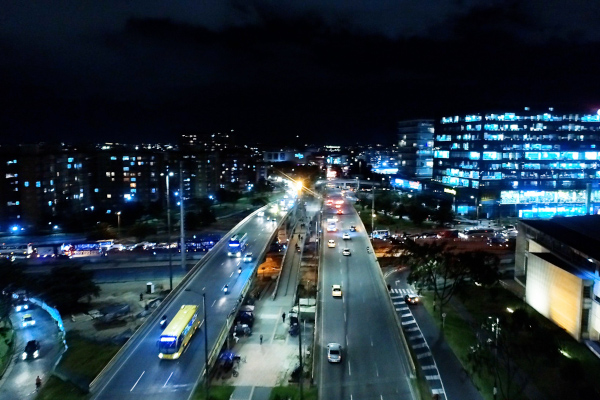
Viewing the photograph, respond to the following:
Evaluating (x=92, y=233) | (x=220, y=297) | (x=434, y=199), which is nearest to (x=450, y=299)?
(x=220, y=297)

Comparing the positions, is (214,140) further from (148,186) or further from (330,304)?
(330,304)

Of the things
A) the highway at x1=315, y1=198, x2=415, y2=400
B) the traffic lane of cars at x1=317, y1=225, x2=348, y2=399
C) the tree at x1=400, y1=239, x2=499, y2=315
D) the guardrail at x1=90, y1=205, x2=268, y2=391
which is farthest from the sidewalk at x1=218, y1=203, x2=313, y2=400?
the tree at x1=400, y1=239, x2=499, y2=315

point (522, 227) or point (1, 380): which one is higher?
point (522, 227)

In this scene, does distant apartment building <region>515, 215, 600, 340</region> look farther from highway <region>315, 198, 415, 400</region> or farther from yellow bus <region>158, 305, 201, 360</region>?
yellow bus <region>158, 305, 201, 360</region>

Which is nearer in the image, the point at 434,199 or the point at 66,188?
the point at 66,188

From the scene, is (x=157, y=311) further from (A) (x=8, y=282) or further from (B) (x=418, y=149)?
(B) (x=418, y=149)

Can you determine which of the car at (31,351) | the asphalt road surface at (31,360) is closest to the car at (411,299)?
the asphalt road surface at (31,360)

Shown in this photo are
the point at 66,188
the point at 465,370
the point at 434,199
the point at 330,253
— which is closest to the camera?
the point at 465,370
